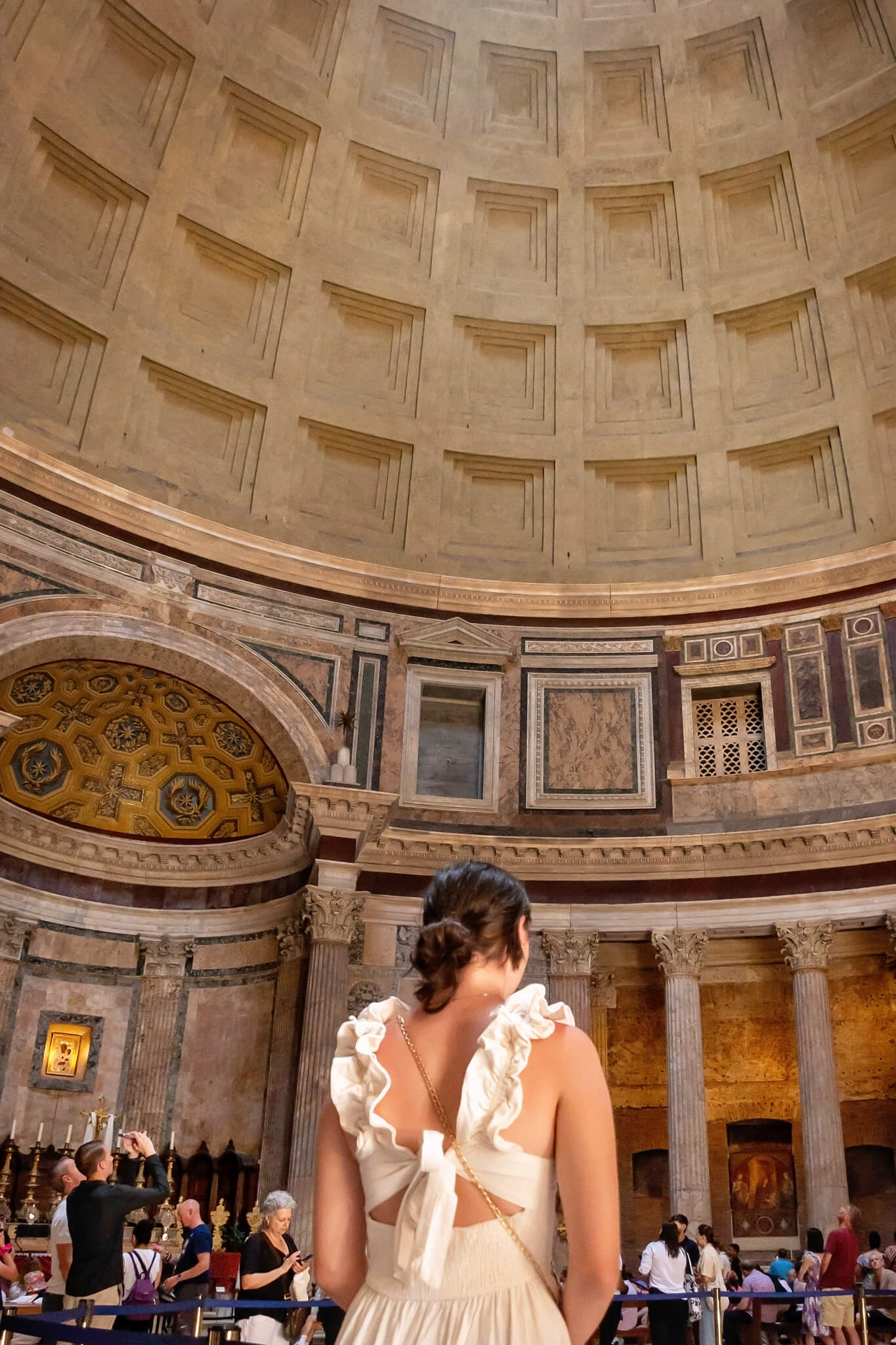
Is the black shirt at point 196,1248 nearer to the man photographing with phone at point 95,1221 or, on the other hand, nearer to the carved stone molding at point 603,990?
the man photographing with phone at point 95,1221

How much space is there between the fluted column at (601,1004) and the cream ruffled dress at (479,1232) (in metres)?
19.8

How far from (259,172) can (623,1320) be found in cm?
2225

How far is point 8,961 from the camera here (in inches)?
830

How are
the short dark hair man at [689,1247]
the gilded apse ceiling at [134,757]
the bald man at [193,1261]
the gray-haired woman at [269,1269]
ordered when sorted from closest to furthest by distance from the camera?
1. the gray-haired woman at [269,1269]
2. the bald man at [193,1261]
3. the short dark hair man at [689,1247]
4. the gilded apse ceiling at [134,757]

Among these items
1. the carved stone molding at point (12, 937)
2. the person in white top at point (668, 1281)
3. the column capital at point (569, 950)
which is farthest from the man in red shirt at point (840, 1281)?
the carved stone molding at point (12, 937)

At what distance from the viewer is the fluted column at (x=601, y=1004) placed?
22500mm

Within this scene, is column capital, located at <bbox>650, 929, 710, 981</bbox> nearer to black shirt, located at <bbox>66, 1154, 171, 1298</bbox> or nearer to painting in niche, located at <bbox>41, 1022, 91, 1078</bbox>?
painting in niche, located at <bbox>41, 1022, 91, 1078</bbox>

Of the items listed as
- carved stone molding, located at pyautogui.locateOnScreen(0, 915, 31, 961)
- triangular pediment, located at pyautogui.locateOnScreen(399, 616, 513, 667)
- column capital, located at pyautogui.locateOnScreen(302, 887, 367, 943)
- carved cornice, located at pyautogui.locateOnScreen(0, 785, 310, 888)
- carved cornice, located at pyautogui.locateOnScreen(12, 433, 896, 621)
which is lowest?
carved stone molding, located at pyautogui.locateOnScreen(0, 915, 31, 961)

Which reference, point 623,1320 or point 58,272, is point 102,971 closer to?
point 623,1320

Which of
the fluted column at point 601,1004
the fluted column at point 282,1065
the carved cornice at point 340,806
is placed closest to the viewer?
the fluted column at point 282,1065

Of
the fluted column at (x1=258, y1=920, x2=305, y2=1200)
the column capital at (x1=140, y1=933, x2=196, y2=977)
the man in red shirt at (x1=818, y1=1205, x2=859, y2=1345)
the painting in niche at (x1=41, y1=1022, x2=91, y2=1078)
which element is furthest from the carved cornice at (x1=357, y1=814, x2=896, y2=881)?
the man in red shirt at (x1=818, y1=1205, x2=859, y2=1345)

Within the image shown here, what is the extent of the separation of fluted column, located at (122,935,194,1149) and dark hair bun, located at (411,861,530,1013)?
1960cm

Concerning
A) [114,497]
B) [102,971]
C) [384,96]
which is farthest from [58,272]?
[102,971]

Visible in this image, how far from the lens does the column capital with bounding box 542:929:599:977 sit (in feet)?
70.3
